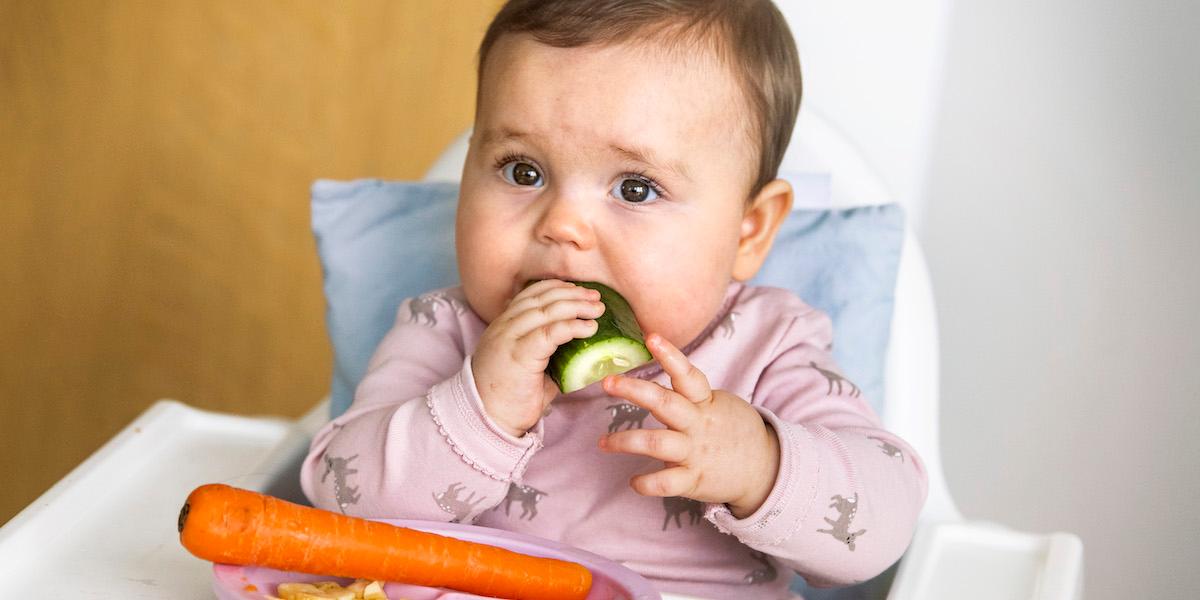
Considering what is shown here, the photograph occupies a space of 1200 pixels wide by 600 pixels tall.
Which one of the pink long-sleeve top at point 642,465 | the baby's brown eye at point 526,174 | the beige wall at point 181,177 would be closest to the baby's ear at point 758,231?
the pink long-sleeve top at point 642,465

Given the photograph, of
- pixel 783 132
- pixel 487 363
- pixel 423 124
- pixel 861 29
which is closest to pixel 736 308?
pixel 783 132

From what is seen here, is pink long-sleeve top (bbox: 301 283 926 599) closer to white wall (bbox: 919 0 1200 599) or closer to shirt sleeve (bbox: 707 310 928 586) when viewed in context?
shirt sleeve (bbox: 707 310 928 586)

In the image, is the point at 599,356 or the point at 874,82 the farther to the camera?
the point at 874,82

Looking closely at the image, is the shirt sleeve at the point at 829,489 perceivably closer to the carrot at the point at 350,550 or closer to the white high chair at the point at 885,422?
the white high chair at the point at 885,422

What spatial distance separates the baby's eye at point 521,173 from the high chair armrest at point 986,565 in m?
0.48

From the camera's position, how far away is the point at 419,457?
3.46 ft

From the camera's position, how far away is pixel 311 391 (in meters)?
2.64

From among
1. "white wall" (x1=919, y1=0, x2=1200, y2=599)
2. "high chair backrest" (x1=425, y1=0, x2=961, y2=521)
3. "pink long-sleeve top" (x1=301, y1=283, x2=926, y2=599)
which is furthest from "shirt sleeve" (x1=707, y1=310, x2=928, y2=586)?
"white wall" (x1=919, y1=0, x2=1200, y2=599)

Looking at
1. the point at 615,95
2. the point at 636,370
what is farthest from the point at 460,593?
the point at 615,95

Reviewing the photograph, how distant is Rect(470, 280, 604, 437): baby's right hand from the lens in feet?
3.26

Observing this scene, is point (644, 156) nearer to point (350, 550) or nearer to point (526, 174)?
point (526, 174)

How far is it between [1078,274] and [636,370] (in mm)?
820

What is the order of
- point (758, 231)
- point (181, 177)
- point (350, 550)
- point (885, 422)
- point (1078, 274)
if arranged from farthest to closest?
point (181, 177) < point (1078, 274) < point (885, 422) < point (758, 231) < point (350, 550)

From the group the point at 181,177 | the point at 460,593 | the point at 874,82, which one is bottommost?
the point at 181,177
